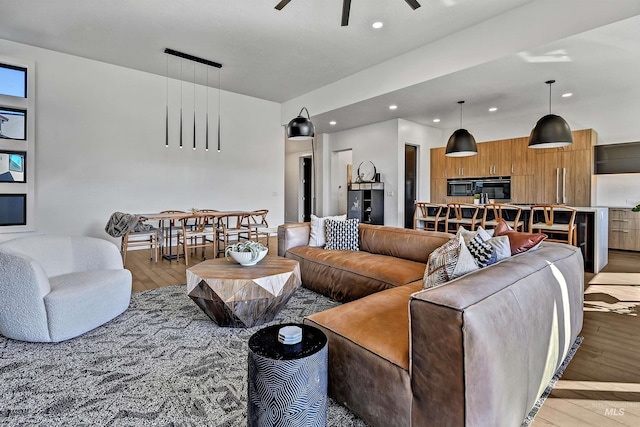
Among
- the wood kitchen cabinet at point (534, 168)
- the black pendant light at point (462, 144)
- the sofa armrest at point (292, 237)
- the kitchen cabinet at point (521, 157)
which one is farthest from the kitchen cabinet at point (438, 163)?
the sofa armrest at point (292, 237)

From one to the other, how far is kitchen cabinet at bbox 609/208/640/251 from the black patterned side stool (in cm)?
717

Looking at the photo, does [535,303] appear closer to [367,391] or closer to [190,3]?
[367,391]

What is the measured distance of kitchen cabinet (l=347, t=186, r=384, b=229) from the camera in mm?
7500

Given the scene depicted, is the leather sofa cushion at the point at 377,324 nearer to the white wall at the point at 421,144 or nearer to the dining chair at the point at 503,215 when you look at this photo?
the dining chair at the point at 503,215

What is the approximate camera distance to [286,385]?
3.95 ft

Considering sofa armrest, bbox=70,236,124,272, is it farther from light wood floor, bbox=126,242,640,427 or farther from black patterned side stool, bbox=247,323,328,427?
black patterned side stool, bbox=247,323,328,427

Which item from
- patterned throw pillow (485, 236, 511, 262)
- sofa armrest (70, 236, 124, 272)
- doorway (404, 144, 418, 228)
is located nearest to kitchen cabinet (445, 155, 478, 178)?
doorway (404, 144, 418, 228)

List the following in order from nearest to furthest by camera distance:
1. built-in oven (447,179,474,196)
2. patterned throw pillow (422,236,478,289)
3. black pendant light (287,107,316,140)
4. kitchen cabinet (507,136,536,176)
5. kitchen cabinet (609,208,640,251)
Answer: patterned throw pillow (422,236,478,289), black pendant light (287,107,316,140), kitchen cabinet (609,208,640,251), kitchen cabinet (507,136,536,176), built-in oven (447,179,474,196)

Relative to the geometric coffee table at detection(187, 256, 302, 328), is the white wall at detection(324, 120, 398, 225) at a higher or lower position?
higher

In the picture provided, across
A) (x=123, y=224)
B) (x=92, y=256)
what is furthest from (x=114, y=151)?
(x=92, y=256)

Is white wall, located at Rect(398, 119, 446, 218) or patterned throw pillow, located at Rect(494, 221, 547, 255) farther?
white wall, located at Rect(398, 119, 446, 218)

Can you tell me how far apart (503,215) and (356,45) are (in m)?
3.52

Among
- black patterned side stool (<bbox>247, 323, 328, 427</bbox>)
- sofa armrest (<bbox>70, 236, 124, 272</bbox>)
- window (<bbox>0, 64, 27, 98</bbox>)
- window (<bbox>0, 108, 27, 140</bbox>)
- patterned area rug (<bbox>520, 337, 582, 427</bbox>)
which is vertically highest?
window (<bbox>0, 64, 27, 98</bbox>)

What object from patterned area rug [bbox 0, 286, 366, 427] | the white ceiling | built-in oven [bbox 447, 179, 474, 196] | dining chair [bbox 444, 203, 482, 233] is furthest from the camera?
built-in oven [bbox 447, 179, 474, 196]
